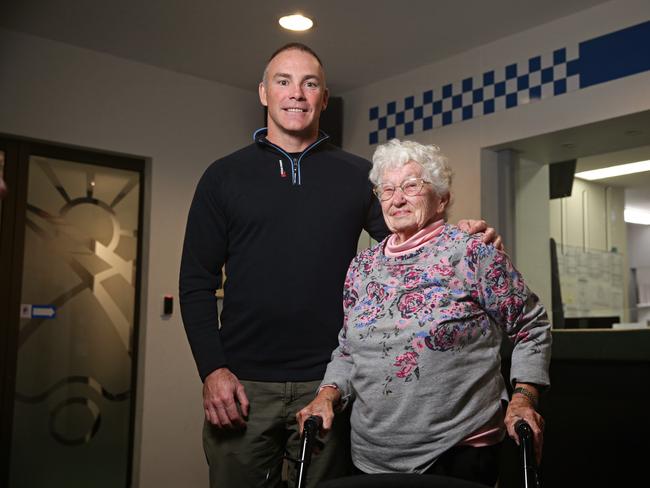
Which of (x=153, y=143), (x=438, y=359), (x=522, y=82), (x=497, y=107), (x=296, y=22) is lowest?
(x=438, y=359)

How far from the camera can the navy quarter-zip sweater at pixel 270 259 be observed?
174 cm

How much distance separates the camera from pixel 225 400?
169 centimetres

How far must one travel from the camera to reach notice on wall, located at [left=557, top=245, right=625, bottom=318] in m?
4.50

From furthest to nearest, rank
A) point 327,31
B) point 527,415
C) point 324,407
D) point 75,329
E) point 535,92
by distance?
point 75,329 < point 327,31 < point 535,92 < point 324,407 < point 527,415

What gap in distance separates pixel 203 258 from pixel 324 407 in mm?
515

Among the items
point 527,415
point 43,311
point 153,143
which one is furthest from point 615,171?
point 43,311

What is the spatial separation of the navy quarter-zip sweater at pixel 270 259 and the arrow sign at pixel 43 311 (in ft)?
8.68

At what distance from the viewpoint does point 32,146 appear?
420cm

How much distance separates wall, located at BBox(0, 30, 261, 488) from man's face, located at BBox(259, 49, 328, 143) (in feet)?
8.92

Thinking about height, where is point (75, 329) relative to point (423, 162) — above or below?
below

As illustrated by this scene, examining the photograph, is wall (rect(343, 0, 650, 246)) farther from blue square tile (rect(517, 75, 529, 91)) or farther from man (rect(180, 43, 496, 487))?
man (rect(180, 43, 496, 487))

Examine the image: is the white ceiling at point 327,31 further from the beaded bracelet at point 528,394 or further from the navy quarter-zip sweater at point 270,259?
the beaded bracelet at point 528,394

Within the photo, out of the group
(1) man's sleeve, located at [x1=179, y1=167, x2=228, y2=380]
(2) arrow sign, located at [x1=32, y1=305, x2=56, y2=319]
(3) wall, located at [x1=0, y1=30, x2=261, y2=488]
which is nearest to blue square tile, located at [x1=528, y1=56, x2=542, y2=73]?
(3) wall, located at [x1=0, y1=30, x2=261, y2=488]

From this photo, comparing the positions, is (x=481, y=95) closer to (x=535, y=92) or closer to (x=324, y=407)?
(x=535, y=92)
